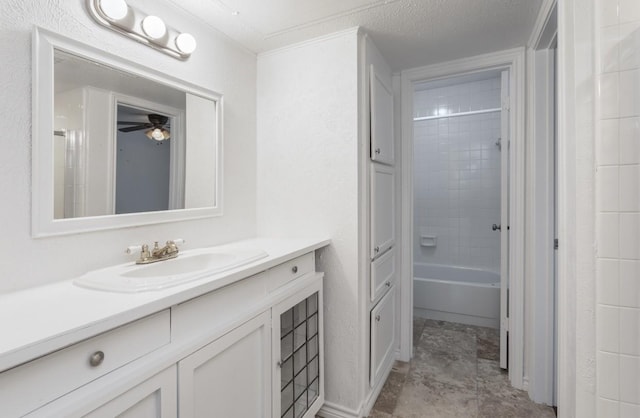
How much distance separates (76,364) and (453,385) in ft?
6.92

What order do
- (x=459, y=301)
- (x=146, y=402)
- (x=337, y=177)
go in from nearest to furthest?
(x=146, y=402)
(x=337, y=177)
(x=459, y=301)

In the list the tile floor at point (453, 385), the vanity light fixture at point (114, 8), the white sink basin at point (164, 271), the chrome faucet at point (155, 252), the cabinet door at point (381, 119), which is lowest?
the tile floor at point (453, 385)

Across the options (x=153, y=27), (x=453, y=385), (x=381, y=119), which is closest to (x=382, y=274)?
(x=453, y=385)

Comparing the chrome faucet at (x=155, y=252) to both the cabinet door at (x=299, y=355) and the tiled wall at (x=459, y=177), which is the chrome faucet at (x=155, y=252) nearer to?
the cabinet door at (x=299, y=355)

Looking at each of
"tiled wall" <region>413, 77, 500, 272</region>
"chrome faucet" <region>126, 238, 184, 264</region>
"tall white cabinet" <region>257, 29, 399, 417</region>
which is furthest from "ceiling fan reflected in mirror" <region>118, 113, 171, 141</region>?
"tiled wall" <region>413, 77, 500, 272</region>

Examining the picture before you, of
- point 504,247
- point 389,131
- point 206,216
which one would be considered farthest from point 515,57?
point 206,216

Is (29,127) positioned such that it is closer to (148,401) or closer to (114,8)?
(114,8)

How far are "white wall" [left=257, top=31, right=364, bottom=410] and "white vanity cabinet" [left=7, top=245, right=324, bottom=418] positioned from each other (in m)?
0.13

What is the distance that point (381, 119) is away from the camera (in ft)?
6.45

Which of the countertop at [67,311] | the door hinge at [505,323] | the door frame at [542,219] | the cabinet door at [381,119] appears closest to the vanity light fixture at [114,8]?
the countertop at [67,311]

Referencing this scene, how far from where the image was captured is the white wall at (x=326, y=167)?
5.69 ft

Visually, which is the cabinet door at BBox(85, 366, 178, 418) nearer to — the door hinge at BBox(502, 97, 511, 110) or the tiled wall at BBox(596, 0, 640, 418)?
the tiled wall at BBox(596, 0, 640, 418)

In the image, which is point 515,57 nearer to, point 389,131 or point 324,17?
point 389,131

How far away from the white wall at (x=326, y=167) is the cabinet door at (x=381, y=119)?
0.17 metres
